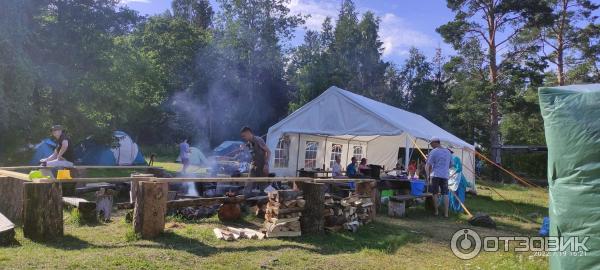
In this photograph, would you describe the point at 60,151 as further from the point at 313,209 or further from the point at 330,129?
the point at 330,129

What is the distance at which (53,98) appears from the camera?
13.1 meters

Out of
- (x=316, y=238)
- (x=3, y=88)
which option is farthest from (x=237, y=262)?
(x=3, y=88)

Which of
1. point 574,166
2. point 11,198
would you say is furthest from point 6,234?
point 574,166

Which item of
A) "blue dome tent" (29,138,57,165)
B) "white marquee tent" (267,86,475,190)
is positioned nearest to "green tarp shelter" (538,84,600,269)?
"white marquee tent" (267,86,475,190)

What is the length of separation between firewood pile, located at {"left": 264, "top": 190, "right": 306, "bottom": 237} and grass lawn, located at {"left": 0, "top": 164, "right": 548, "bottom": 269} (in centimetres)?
13

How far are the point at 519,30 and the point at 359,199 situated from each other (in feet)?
68.2

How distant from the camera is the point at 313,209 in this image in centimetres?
595

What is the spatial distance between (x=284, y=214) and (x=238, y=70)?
82.5ft

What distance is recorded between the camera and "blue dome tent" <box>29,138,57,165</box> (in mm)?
14219

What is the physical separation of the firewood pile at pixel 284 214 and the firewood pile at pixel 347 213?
0.56 m

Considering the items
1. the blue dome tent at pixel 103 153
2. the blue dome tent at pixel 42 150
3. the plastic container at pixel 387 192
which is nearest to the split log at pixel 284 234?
the plastic container at pixel 387 192

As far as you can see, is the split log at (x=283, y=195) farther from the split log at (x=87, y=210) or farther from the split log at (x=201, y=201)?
the split log at (x=87, y=210)

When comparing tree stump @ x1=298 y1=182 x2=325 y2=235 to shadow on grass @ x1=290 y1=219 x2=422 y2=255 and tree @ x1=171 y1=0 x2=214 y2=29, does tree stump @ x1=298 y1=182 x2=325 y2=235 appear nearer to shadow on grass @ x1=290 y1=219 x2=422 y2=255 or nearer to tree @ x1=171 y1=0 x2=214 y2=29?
shadow on grass @ x1=290 y1=219 x2=422 y2=255

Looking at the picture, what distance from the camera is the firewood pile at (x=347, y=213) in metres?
6.27
